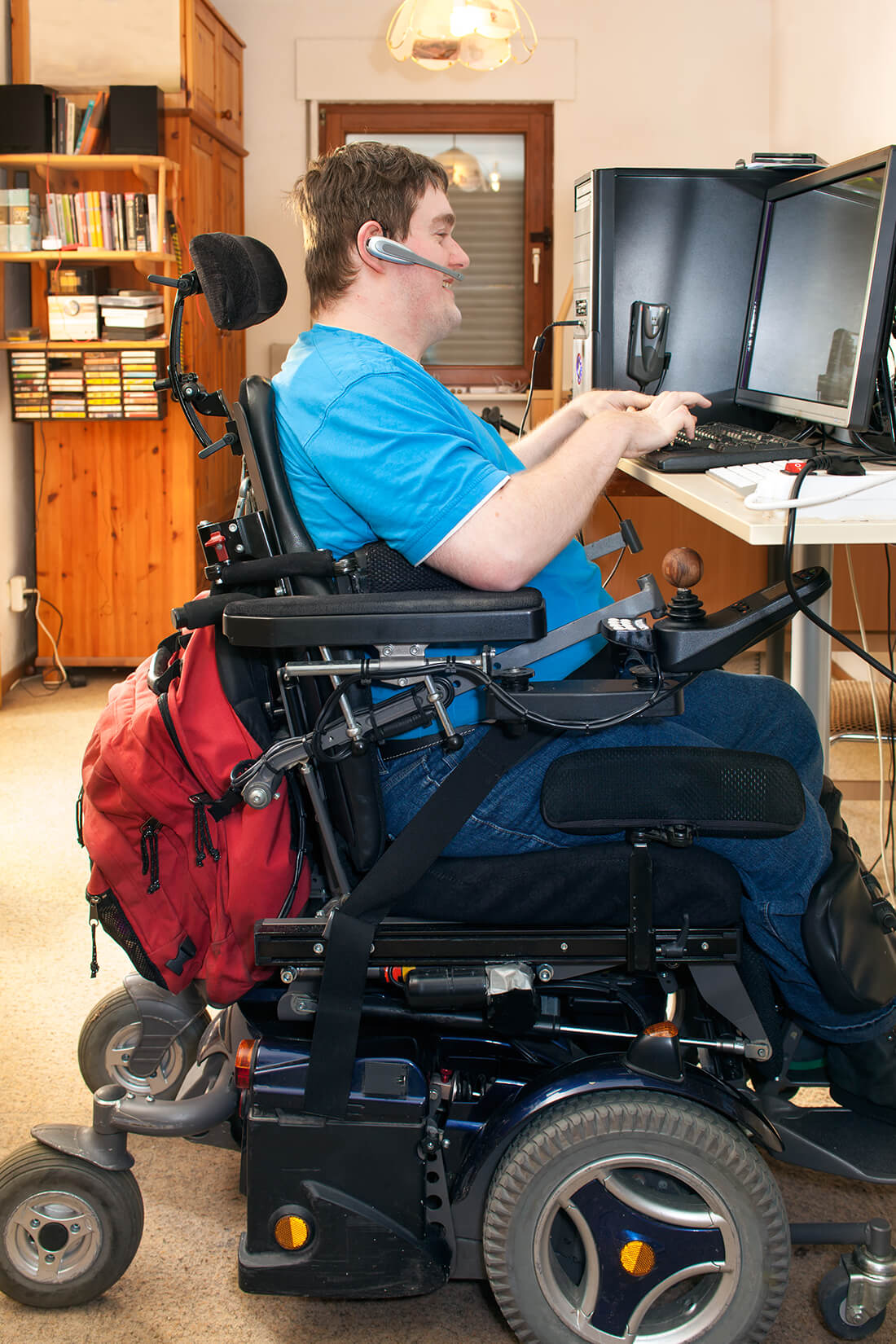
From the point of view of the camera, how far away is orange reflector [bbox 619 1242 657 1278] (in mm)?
1137

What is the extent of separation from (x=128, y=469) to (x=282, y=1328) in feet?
10.7

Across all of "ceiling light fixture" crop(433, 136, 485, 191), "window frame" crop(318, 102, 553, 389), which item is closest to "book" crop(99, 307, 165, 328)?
"window frame" crop(318, 102, 553, 389)

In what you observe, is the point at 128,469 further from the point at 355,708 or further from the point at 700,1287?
the point at 700,1287

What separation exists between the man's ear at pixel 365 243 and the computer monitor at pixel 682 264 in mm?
1178

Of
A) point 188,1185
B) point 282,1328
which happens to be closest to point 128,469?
point 188,1185

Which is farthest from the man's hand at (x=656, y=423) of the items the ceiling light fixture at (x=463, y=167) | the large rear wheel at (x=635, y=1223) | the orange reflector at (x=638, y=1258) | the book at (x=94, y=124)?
the ceiling light fixture at (x=463, y=167)

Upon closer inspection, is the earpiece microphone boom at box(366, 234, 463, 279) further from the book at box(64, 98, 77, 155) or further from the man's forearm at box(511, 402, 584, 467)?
the book at box(64, 98, 77, 155)

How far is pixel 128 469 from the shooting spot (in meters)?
4.11

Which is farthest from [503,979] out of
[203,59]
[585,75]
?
[585,75]

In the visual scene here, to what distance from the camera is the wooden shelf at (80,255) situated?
12.4 ft

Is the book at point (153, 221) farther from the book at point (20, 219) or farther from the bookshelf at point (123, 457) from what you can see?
the book at point (20, 219)

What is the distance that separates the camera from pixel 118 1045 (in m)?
1.60

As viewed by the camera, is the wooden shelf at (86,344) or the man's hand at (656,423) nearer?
the man's hand at (656,423)

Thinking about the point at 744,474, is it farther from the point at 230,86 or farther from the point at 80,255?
the point at 230,86
